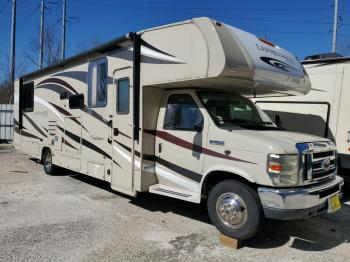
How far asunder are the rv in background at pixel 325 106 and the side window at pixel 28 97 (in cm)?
686

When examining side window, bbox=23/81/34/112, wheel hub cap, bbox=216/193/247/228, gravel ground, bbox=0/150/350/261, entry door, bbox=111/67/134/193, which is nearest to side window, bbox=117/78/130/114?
entry door, bbox=111/67/134/193

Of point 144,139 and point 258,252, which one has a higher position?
point 144,139

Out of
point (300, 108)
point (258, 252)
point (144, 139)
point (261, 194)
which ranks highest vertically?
point (300, 108)

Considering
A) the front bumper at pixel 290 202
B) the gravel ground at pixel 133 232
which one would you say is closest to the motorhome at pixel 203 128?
the front bumper at pixel 290 202

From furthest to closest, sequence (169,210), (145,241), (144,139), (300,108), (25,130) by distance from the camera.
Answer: (25,130) → (300,108) → (169,210) → (144,139) → (145,241)

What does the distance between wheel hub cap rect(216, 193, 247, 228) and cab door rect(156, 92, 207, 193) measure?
58 cm

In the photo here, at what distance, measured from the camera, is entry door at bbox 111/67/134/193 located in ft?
21.9

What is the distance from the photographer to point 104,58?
7387mm

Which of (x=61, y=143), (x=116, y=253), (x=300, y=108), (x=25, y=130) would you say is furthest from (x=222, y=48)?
(x=25, y=130)

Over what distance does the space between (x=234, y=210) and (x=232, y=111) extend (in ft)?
5.60

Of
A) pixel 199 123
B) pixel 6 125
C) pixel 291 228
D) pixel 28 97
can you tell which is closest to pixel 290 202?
pixel 291 228

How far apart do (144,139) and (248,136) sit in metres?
1.98

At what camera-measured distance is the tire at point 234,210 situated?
504cm

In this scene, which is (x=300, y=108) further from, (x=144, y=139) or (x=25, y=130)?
(x=25, y=130)
